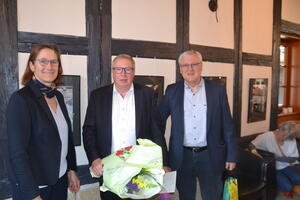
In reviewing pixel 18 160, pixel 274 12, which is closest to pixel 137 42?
pixel 18 160

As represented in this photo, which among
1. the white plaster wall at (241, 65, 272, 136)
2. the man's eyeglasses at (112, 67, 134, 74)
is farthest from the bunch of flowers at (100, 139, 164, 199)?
the white plaster wall at (241, 65, 272, 136)

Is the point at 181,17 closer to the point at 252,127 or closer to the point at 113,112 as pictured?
the point at 113,112

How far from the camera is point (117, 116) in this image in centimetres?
170

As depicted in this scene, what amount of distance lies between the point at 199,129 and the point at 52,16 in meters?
1.60

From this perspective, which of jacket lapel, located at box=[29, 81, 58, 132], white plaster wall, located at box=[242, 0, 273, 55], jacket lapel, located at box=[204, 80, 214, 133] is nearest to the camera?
jacket lapel, located at box=[29, 81, 58, 132]

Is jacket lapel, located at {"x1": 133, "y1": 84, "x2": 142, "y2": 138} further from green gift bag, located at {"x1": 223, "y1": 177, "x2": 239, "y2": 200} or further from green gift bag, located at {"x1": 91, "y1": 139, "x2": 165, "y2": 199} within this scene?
green gift bag, located at {"x1": 223, "y1": 177, "x2": 239, "y2": 200}

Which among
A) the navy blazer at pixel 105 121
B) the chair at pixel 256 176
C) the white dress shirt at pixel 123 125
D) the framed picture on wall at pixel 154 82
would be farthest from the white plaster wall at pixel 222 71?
the white dress shirt at pixel 123 125

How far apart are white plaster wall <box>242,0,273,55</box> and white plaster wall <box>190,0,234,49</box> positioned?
0.35 metres

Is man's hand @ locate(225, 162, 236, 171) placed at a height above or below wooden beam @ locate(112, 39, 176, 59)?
below

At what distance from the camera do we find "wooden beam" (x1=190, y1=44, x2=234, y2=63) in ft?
10.5

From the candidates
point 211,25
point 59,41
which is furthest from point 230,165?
point 211,25

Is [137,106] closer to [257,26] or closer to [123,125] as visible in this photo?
[123,125]

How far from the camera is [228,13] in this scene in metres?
3.54

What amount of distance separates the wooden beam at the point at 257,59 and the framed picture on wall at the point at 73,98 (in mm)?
2579
